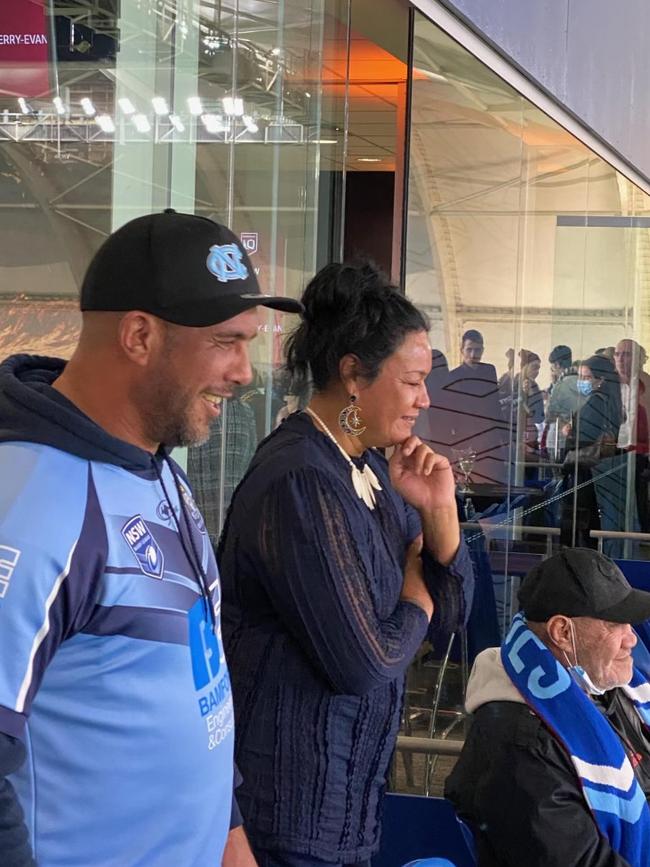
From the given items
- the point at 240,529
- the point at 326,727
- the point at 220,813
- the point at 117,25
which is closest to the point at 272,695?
the point at 326,727

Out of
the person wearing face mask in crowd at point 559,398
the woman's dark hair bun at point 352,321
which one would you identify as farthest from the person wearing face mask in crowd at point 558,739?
the person wearing face mask in crowd at point 559,398

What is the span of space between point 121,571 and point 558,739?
1.53 m

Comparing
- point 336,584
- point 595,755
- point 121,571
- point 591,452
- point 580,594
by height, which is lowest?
point 595,755

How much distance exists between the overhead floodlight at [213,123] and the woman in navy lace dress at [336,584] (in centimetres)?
110

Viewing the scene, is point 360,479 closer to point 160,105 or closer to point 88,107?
point 88,107

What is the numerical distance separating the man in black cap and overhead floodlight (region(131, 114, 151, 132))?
1.42 meters

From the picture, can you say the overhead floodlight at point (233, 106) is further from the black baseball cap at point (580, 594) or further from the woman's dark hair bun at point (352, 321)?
the black baseball cap at point (580, 594)

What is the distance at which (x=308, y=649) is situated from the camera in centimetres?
208

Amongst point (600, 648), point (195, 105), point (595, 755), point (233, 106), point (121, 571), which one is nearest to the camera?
point (121, 571)

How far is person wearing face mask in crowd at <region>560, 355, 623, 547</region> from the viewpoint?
834 cm

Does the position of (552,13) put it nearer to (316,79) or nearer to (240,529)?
(316,79)

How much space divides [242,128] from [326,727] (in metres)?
1.94

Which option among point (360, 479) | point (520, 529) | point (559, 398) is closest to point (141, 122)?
point (360, 479)

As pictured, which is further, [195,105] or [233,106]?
[233,106]
